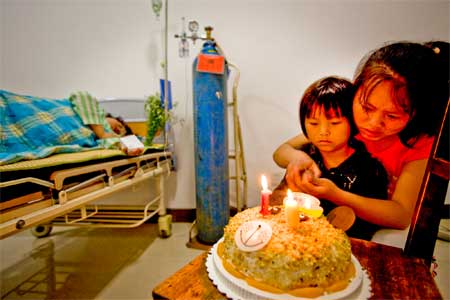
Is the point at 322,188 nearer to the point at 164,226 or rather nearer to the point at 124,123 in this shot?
the point at 164,226

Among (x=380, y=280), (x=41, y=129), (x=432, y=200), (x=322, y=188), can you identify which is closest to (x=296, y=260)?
(x=380, y=280)

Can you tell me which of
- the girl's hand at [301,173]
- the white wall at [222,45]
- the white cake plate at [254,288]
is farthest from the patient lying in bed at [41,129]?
the girl's hand at [301,173]

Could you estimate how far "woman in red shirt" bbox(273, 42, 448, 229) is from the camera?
1090mm

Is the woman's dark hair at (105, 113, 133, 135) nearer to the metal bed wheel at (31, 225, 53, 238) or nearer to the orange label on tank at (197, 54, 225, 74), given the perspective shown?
the orange label on tank at (197, 54, 225, 74)

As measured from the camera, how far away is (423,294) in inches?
21.3

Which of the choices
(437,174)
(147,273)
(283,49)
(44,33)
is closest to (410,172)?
(437,174)

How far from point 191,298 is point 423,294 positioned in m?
0.58

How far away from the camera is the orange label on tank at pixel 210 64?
4.41ft

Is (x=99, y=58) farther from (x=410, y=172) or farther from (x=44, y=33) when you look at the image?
(x=410, y=172)

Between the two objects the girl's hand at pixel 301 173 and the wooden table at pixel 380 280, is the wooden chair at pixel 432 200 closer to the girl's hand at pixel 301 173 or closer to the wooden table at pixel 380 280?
the wooden table at pixel 380 280

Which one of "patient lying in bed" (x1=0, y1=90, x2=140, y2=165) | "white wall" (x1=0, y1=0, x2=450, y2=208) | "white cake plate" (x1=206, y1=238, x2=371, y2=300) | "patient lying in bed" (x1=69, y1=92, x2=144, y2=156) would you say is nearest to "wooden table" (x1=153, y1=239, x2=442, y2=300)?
"white cake plate" (x1=206, y1=238, x2=371, y2=300)

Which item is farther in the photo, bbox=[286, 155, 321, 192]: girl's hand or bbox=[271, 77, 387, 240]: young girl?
bbox=[286, 155, 321, 192]: girl's hand

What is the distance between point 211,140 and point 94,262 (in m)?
1.09

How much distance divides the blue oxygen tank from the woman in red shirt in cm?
66
